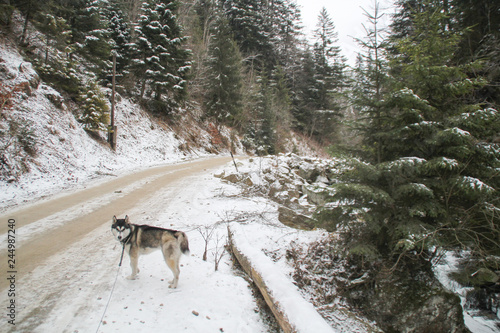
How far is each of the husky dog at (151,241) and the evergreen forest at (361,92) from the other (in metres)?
2.99

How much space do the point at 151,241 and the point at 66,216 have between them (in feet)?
14.7

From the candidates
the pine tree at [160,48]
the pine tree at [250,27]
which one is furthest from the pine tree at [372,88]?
the pine tree at [250,27]

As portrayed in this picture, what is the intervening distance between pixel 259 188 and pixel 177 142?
50.0ft

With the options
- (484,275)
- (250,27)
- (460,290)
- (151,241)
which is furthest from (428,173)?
(250,27)

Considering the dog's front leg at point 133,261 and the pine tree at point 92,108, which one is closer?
the dog's front leg at point 133,261

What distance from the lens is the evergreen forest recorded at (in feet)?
14.2

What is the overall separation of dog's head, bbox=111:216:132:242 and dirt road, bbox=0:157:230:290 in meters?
1.80

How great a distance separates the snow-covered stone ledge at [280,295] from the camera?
3289 mm

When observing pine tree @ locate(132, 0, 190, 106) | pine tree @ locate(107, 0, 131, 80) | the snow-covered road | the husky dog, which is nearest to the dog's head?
the husky dog

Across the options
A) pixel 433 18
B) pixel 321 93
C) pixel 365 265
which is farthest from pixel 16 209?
pixel 321 93

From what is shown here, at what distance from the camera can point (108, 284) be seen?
400 centimetres

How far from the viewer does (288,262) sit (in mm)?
5648

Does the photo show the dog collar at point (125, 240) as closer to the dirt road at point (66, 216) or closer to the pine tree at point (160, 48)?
the dirt road at point (66, 216)

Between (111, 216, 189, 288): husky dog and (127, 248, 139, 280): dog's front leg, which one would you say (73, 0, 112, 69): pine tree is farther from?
(127, 248, 139, 280): dog's front leg
